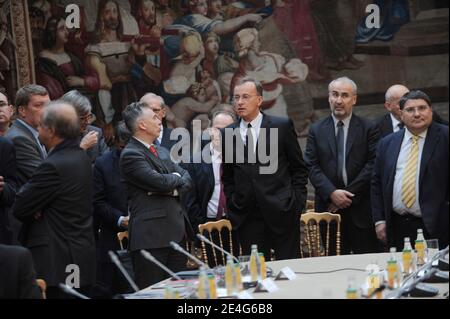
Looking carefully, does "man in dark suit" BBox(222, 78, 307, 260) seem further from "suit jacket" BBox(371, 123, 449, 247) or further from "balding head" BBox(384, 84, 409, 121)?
"balding head" BBox(384, 84, 409, 121)

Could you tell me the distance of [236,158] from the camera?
8672 mm

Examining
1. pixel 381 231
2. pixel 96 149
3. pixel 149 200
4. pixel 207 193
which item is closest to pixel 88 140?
pixel 149 200

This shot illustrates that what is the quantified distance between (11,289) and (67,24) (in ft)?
29.6

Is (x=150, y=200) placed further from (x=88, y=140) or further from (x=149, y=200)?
(x=88, y=140)

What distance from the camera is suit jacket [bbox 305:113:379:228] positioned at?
9156 millimetres

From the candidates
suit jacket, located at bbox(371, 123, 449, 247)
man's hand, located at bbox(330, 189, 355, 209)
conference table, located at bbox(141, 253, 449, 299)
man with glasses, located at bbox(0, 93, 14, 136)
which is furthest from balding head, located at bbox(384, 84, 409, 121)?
man with glasses, located at bbox(0, 93, 14, 136)

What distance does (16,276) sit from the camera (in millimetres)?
5281

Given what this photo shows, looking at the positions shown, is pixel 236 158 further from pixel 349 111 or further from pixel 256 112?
pixel 349 111

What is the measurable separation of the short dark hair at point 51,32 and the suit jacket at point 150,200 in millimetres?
6289

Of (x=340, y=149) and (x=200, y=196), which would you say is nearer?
(x=340, y=149)

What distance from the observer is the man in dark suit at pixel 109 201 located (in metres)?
9.08

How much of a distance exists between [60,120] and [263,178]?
2.31 meters

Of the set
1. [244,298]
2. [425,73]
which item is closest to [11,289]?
[244,298]

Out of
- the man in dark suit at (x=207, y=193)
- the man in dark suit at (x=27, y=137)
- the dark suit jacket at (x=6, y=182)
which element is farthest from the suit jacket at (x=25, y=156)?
the man in dark suit at (x=207, y=193)
